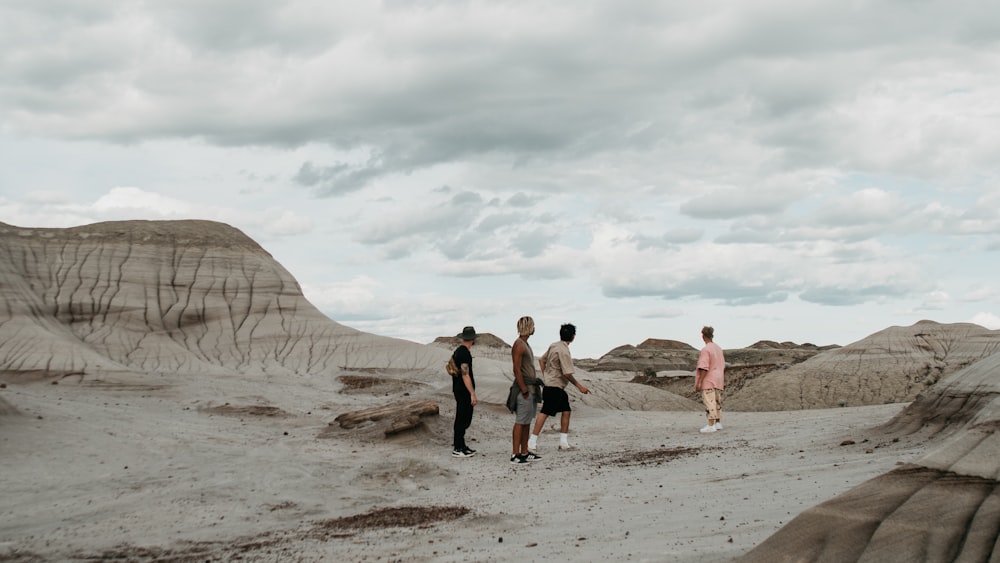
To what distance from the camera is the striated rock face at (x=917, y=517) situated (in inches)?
150

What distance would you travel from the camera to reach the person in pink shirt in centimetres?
1352

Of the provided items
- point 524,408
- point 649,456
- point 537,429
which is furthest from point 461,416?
point 649,456

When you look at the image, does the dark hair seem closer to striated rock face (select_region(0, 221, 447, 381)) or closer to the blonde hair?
the blonde hair

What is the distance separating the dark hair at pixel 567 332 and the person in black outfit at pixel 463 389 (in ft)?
4.07

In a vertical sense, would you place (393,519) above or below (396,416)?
below

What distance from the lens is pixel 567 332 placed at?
1209cm

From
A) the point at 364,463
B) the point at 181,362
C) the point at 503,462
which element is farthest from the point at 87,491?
the point at 181,362

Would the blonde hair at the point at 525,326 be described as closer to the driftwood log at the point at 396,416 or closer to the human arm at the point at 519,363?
the human arm at the point at 519,363

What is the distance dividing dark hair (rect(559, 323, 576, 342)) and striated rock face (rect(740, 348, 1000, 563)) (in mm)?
7447

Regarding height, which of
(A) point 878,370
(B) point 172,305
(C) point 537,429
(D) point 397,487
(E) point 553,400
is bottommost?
(D) point 397,487

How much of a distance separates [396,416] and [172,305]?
26863 mm

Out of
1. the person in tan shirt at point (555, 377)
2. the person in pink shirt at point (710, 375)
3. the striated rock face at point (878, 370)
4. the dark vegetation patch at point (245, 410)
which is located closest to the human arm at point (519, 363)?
the person in tan shirt at point (555, 377)

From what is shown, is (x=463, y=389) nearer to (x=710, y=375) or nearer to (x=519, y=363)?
(x=519, y=363)

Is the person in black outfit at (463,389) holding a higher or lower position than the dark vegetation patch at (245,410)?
higher
